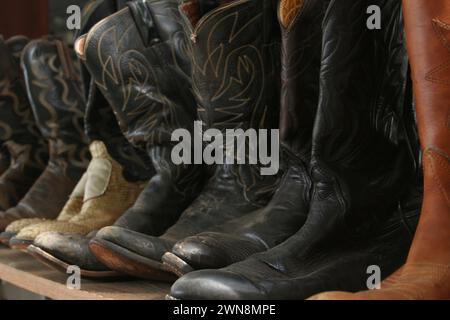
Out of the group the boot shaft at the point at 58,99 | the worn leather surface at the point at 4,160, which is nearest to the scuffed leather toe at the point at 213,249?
the boot shaft at the point at 58,99

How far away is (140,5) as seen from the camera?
6.24ft

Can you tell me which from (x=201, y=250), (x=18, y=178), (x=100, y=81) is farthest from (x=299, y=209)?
(x=18, y=178)

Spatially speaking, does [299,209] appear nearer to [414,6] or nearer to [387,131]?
[387,131]

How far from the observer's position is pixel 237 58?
161 cm

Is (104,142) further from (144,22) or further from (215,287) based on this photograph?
(215,287)

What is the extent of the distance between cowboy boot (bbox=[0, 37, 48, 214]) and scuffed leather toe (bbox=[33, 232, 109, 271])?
0.99m

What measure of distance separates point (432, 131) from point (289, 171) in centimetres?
40

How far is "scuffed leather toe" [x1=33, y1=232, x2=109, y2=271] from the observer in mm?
1626

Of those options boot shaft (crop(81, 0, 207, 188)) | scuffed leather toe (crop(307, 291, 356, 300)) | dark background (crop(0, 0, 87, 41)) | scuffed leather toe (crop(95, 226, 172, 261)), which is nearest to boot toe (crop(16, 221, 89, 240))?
boot shaft (crop(81, 0, 207, 188))

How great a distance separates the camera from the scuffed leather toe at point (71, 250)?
163 centimetres

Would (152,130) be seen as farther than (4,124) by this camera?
No

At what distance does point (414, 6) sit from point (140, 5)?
88 centimetres

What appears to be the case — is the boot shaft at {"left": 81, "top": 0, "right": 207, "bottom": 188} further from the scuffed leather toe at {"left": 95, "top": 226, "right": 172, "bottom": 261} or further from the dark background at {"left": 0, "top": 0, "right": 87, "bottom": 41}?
the dark background at {"left": 0, "top": 0, "right": 87, "bottom": 41}

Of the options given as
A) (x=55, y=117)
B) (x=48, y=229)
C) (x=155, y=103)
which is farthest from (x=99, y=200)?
(x=55, y=117)
